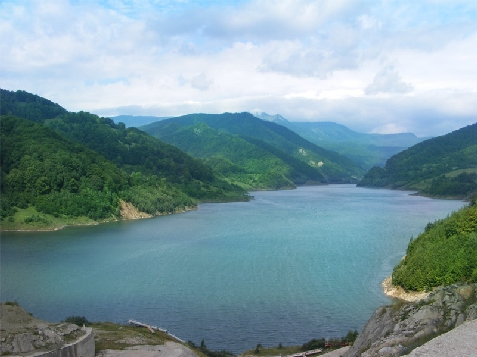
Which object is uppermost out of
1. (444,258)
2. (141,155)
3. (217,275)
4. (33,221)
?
(141,155)

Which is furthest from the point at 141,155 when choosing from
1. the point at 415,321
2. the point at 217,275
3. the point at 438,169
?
the point at 415,321

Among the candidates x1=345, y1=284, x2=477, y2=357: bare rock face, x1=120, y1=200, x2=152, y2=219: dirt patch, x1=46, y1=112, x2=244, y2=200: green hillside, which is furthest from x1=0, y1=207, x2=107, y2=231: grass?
x1=345, y1=284, x2=477, y2=357: bare rock face

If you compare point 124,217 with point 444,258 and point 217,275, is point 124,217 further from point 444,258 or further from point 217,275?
point 444,258

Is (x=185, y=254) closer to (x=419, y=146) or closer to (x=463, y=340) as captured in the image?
(x=463, y=340)

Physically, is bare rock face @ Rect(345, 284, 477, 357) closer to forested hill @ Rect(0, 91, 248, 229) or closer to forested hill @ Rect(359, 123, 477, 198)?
forested hill @ Rect(0, 91, 248, 229)

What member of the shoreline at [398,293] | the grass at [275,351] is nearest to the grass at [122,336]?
the grass at [275,351]

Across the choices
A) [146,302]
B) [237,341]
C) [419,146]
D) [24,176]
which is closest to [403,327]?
[237,341]
